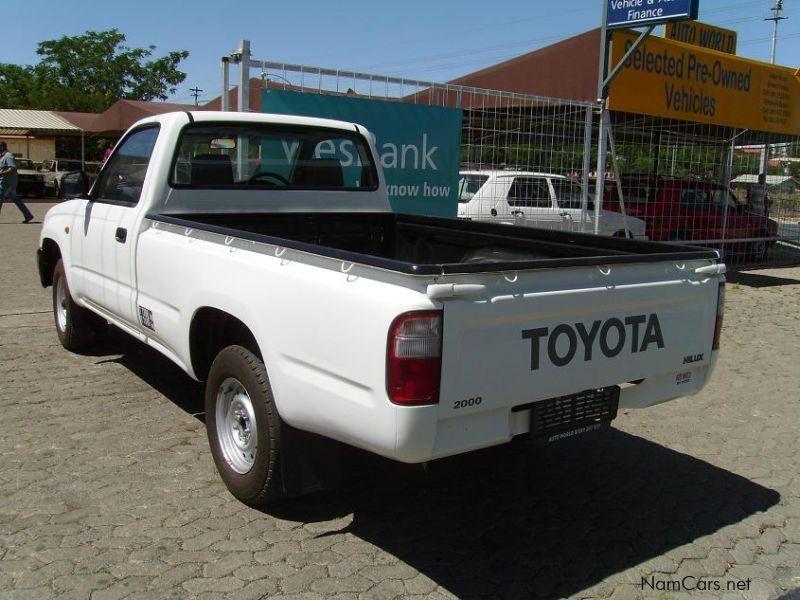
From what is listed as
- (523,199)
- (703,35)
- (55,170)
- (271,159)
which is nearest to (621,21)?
(523,199)

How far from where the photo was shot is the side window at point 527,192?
9844 millimetres

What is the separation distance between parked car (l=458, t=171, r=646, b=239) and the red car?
183cm

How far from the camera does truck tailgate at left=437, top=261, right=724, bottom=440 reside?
2.71m

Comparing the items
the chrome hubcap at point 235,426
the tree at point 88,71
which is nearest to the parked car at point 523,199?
the chrome hubcap at point 235,426

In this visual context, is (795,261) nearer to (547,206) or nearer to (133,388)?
(547,206)

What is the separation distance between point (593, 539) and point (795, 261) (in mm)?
14076

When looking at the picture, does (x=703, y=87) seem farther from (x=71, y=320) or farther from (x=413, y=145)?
(x=71, y=320)

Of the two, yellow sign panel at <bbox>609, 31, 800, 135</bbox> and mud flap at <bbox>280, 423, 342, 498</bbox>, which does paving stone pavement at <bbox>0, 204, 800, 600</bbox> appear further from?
yellow sign panel at <bbox>609, 31, 800, 135</bbox>

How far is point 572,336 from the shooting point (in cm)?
302

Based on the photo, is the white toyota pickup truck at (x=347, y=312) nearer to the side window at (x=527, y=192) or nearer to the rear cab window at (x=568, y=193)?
the side window at (x=527, y=192)

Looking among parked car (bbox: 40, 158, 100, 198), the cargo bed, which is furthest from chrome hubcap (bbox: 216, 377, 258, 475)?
parked car (bbox: 40, 158, 100, 198)

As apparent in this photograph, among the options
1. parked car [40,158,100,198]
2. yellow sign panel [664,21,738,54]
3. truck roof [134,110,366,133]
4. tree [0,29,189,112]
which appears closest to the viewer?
Answer: truck roof [134,110,366,133]

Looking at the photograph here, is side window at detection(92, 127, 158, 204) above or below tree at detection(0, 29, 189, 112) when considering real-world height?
below

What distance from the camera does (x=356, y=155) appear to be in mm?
5582
